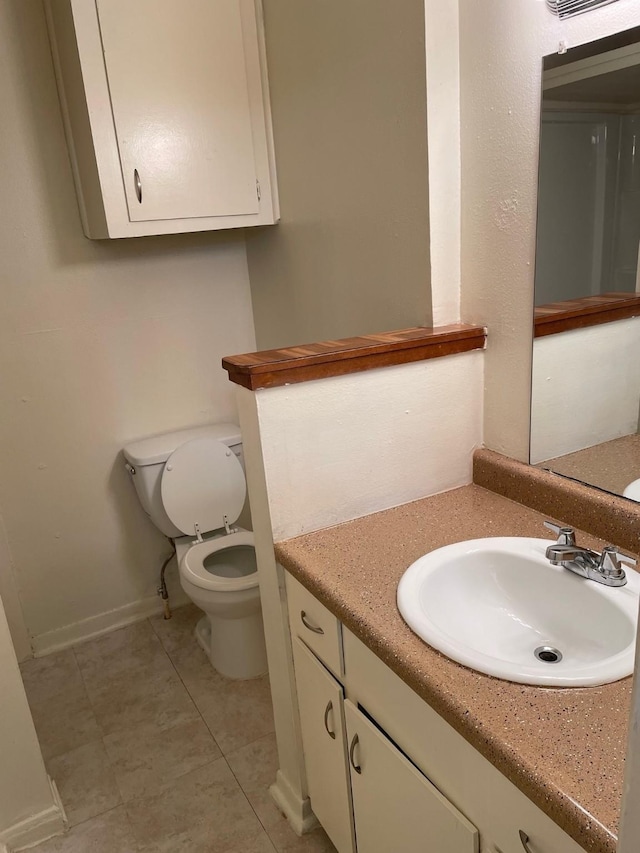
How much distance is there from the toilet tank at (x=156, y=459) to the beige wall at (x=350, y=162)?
1.68 ft

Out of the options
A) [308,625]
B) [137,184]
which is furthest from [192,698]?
[137,184]

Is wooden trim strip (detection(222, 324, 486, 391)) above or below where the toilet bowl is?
above

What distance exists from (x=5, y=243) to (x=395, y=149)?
1.33m

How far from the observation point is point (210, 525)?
242 centimetres

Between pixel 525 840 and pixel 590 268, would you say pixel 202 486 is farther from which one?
pixel 525 840

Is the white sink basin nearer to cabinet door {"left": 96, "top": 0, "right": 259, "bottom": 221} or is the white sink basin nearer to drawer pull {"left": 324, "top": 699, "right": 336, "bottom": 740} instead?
drawer pull {"left": 324, "top": 699, "right": 336, "bottom": 740}

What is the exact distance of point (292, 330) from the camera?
226 centimetres

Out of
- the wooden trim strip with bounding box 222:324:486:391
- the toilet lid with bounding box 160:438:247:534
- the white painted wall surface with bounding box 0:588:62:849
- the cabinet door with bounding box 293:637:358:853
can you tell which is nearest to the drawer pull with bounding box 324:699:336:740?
the cabinet door with bounding box 293:637:358:853

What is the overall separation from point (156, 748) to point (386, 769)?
107 cm

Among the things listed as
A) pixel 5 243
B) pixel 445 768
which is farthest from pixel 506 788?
pixel 5 243

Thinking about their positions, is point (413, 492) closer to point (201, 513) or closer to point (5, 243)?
point (201, 513)

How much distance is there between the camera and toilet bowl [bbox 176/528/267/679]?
2089mm

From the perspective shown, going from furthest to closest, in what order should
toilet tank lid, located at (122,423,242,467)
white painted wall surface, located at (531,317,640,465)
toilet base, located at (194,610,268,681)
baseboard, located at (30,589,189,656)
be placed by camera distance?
1. baseboard, located at (30,589,189,656)
2. toilet tank lid, located at (122,423,242,467)
3. toilet base, located at (194,610,268,681)
4. white painted wall surface, located at (531,317,640,465)

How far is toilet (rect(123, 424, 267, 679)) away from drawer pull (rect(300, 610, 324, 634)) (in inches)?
28.1
